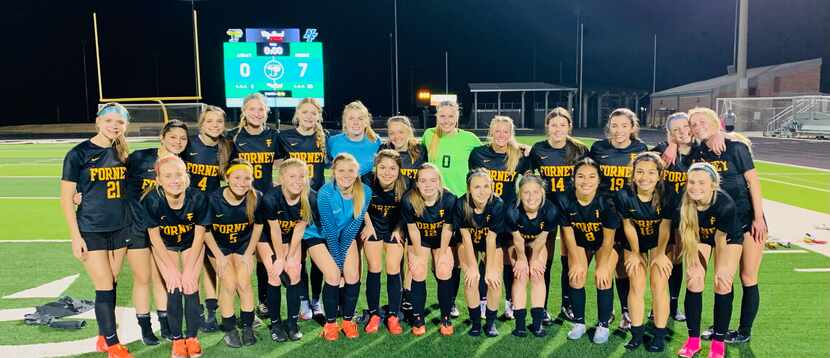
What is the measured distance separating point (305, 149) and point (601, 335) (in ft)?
9.32

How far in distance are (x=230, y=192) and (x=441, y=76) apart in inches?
1802

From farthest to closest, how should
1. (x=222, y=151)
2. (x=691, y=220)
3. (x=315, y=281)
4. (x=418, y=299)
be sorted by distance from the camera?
(x=315, y=281) → (x=222, y=151) → (x=418, y=299) → (x=691, y=220)

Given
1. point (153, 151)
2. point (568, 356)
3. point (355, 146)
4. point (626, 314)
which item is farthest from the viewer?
point (355, 146)

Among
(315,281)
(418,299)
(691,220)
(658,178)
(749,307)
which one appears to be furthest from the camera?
(315,281)

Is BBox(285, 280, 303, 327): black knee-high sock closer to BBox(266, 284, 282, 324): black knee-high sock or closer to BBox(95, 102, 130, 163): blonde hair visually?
BBox(266, 284, 282, 324): black knee-high sock

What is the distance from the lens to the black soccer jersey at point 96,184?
3750mm

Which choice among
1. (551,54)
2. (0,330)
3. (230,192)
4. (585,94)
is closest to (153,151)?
(230,192)

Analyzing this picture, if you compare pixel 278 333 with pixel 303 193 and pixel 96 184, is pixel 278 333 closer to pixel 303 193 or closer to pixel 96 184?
pixel 303 193

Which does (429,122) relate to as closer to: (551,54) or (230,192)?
(551,54)

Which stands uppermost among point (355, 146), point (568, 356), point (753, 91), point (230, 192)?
point (753, 91)

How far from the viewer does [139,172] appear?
4.03m

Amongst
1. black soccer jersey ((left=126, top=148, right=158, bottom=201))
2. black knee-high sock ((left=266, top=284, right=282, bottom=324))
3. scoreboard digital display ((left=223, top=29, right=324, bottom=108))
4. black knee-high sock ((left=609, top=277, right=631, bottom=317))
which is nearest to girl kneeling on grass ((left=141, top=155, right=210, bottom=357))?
black soccer jersey ((left=126, top=148, right=158, bottom=201))

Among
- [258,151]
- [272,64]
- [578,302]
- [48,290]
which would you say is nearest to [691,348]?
[578,302]

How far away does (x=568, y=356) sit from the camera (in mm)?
3863
